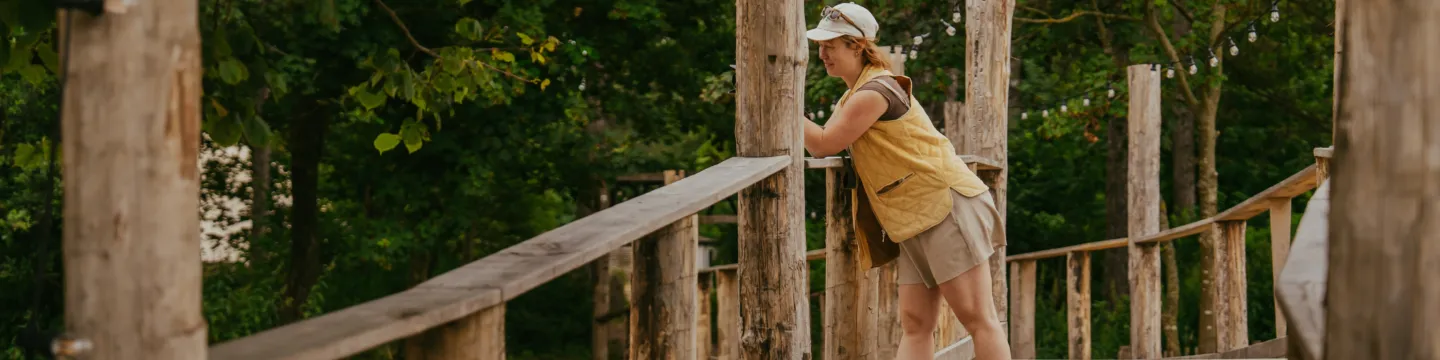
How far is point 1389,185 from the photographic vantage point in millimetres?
1597

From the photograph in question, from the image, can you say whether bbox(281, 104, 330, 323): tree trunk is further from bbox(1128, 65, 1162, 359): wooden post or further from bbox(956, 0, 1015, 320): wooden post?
bbox(956, 0, 1015, 320): wooden post

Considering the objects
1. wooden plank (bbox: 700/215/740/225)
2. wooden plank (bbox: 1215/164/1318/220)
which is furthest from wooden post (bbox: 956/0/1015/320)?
wooden plank (bbox: 700/215/740/225)

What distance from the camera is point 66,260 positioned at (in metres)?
1.46

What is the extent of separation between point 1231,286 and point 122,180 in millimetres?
6595

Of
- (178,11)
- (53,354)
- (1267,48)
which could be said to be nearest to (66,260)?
(53,354)

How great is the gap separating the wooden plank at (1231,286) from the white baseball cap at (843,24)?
11.5 ft

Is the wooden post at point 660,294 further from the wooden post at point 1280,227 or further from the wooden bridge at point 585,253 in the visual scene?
the wooden post at point 1280,227

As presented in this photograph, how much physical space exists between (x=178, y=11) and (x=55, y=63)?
250cm

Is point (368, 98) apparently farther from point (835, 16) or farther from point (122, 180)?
point (122, 180)

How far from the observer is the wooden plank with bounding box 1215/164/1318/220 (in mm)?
5950

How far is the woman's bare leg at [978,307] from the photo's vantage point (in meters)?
3.95

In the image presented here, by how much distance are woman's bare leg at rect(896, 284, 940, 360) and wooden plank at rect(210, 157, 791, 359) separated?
1.06 meters

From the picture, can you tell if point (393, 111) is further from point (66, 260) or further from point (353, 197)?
point (66, 260)

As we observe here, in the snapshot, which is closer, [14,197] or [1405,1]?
[1405,1]
